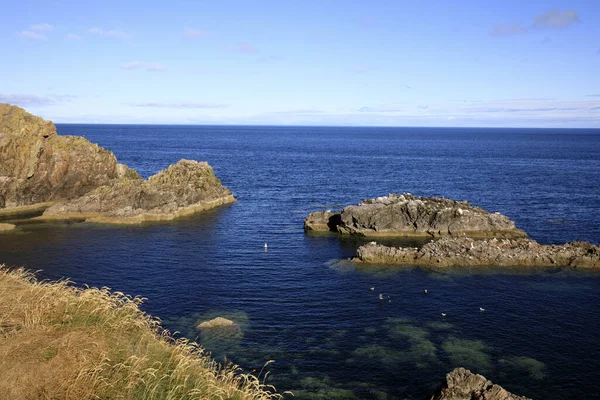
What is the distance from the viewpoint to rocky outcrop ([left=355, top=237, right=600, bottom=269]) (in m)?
59.9

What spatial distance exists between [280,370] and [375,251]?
29226mm

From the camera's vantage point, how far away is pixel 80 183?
98.7 meters

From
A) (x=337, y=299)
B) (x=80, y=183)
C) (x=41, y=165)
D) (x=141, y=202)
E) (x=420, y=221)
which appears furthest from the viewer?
(x=80, y=183)

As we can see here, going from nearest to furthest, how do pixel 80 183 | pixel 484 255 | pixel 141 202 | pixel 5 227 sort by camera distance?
pixel 484 255, pixel 5 227, pixel 141 202, pixel 80 183

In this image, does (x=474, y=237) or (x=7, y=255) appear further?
(x=474, y=237)

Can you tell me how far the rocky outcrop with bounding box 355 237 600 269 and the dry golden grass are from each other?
42367 millimetres

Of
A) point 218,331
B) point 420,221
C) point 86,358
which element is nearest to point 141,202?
point 420,221

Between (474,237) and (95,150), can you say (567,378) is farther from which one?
(95,150)

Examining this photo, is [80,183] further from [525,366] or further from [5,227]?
[525,366]

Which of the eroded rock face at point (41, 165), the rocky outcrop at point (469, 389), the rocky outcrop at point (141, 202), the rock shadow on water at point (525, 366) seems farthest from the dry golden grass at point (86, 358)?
the eroded rock face at point (41, 165)

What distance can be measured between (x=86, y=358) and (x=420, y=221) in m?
62.1

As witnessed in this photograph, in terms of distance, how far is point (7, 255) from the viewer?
64500mm

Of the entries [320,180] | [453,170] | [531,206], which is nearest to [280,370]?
[531,206]

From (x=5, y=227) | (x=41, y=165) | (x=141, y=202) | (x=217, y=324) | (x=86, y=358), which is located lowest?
(x=217, y=324)
